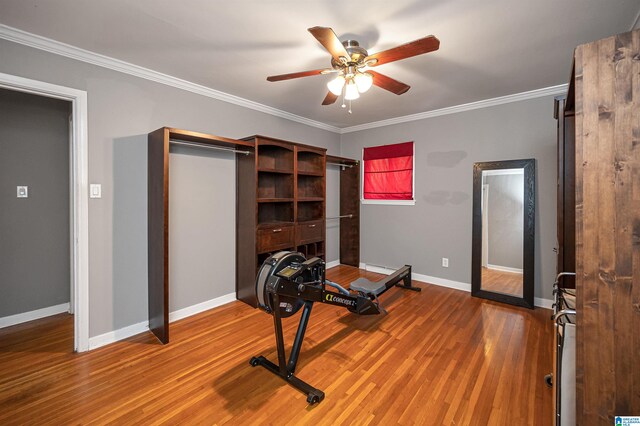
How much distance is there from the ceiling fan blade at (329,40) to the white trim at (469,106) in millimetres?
2647

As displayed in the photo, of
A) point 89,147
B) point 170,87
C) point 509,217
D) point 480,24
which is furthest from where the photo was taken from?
point 509,217

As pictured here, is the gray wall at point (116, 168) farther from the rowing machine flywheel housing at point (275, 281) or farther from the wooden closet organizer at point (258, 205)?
the rowing machine flywheel housing at point (275, 281)

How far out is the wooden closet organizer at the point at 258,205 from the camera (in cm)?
253

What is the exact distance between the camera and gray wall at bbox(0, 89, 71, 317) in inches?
109

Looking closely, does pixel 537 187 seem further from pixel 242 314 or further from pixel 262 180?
pixel 242 314

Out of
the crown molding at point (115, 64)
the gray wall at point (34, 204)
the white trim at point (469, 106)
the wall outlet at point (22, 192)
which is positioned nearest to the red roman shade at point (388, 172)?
the white trim at point (469, 106)

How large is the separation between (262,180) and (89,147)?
1.86 metres

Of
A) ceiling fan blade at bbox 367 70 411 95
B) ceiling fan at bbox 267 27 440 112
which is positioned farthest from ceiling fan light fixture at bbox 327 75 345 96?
ceiling fan blade at bbox 367 70 411 95

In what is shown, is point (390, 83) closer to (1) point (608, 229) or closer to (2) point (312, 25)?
(2) point (312, 25)

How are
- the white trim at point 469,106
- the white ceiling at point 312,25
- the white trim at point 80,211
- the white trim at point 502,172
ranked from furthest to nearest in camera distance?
the white trim at point 502,172, the white trim at point 469,106, the white trim at point 80,211, the white ceiling at point 312,25

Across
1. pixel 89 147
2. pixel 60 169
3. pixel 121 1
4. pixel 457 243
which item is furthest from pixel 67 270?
pixel 457 243

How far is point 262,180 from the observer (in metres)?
3.80

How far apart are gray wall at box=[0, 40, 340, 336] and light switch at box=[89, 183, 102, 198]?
4 centimetres

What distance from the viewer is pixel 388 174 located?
4.61m
